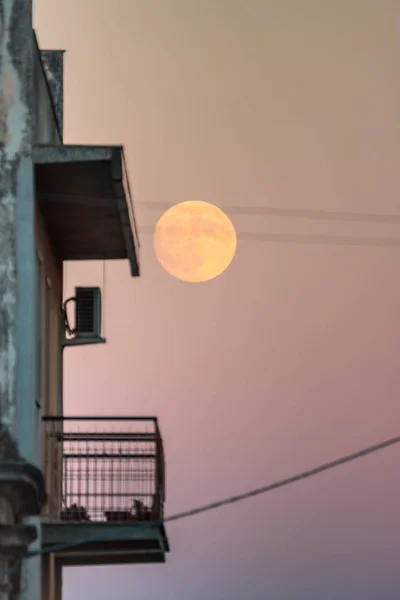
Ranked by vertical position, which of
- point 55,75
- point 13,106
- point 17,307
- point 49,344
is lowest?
point 17,307

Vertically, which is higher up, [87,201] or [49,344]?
[87,201]

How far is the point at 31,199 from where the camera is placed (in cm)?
1986

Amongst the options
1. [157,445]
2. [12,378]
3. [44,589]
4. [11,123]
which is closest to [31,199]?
[11,123]

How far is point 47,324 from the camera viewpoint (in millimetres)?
23219

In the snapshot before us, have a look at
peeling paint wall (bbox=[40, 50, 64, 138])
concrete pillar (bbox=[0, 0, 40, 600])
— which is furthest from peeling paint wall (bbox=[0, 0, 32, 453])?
peeling paint wall (bbox=[40, 50, 64, 138])

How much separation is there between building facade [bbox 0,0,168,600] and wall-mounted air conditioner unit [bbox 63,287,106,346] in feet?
0.07

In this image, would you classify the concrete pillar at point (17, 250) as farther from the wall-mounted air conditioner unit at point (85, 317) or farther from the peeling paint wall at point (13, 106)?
the wall-mounted air conditioner unit at point (85, 317)

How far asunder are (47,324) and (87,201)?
232 cm

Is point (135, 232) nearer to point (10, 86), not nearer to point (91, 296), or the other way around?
point (91, 296)

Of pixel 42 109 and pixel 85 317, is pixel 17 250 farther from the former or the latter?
pixel 85 317

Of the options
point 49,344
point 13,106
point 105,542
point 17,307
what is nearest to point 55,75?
point 49,344

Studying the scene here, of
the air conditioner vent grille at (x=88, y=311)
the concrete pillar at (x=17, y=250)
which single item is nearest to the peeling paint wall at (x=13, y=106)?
the concrete pillar at (x=17, y=250)

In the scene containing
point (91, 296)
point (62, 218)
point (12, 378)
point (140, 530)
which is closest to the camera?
point (12, 378)

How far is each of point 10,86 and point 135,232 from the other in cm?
500
